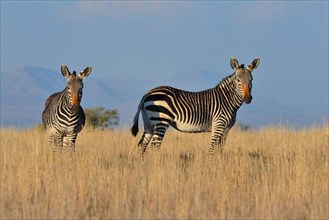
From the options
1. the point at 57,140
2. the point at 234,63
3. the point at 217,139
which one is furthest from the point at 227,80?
the point at 57,140

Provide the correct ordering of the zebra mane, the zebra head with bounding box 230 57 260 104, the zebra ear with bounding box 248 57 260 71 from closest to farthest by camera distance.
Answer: the zebra head with bounding box 230 57 260 104
the zebra ear with bounding box 248 57 260 71
the zebra mane

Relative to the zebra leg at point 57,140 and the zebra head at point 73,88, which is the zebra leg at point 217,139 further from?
the zebra leg at point 57,140

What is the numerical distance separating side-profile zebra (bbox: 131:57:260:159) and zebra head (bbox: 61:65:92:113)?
4.91ft

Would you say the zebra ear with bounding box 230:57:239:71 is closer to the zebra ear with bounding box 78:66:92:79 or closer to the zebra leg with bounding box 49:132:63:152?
the zebra ear with bounding box 78:66:92:79

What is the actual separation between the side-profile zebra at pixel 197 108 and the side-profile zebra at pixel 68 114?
4.27 feet

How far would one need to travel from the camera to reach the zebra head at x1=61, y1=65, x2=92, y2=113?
424 inches

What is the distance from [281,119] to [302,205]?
964 centimetres

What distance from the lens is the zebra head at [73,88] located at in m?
10.8

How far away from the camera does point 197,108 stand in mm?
12234

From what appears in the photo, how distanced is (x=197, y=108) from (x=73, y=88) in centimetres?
269

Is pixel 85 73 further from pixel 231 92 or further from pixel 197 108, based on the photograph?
pixel 231 92

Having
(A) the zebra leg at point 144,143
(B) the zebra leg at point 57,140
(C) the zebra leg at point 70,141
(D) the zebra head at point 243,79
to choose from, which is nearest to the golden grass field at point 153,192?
(C) the zebra leg at point 70,141

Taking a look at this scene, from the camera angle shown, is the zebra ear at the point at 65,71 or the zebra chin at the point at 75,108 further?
the zebra ear at the point at 65,71

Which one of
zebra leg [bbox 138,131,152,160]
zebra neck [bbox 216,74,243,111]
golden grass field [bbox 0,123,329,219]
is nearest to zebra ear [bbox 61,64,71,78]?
golden grass field [bbox 0,123,329,219]
